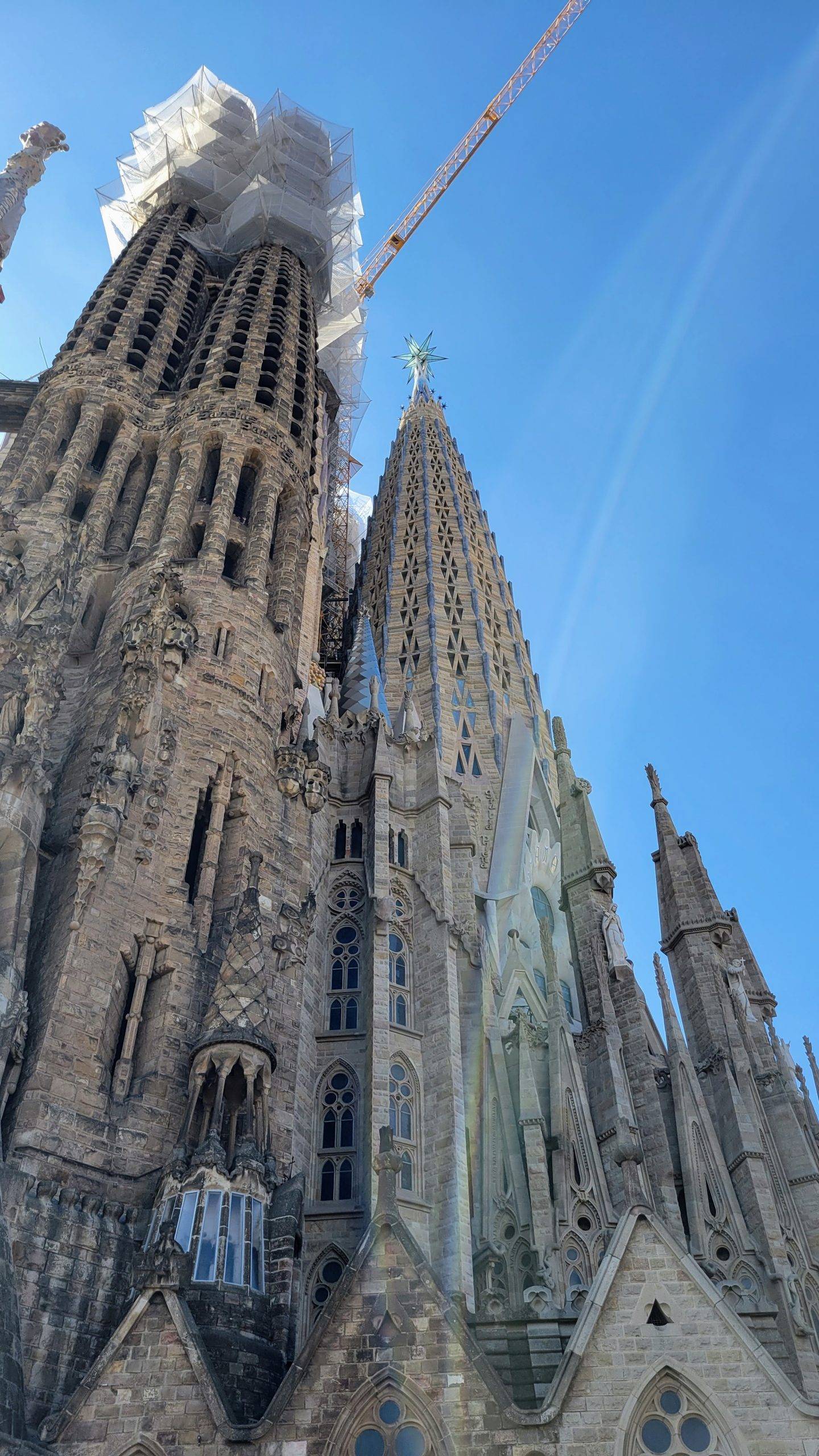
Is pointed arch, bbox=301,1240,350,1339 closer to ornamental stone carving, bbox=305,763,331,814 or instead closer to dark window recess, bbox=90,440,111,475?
ornamental stone carving, bbox=305,763,331,814

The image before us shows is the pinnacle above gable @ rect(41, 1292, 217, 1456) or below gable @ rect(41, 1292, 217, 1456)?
above

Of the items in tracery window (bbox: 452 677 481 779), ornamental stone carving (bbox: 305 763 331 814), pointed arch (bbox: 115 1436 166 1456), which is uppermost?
tracery window (bbox: 452 677 481 779)

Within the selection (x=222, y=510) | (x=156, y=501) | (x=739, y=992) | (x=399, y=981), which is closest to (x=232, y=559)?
(x=222, y=510)

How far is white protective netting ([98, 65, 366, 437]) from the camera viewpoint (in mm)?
44375

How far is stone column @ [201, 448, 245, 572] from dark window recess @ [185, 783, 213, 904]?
7.13 m

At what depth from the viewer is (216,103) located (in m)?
46.5

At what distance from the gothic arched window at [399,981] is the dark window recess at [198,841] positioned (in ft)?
15.1

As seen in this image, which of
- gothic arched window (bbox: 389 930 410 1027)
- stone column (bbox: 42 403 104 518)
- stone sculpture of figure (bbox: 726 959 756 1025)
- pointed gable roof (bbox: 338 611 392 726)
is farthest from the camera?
pointed gable roof (bbox: 338 611 392 726)

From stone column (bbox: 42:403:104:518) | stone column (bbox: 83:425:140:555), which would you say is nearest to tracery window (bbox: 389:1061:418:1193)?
stone column (bbox: 83:425:140:555)

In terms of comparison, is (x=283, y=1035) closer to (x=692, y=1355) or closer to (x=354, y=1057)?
(x=354, y=1057)

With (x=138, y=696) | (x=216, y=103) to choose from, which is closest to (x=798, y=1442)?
(x=138, y=696)

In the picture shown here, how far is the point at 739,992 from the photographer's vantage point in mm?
29094

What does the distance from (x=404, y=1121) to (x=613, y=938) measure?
9333 millimetres

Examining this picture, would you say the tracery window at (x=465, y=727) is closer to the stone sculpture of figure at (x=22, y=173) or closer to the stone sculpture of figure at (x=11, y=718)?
the stone sculpture of figure at (x=11, y=718)
